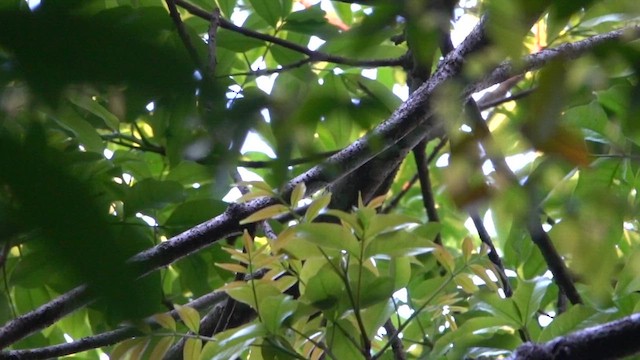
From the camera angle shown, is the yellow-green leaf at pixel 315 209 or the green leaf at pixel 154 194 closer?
the yellow-green leaf at pixel 315 209

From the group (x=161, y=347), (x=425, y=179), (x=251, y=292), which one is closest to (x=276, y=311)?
(x=251, y=292)

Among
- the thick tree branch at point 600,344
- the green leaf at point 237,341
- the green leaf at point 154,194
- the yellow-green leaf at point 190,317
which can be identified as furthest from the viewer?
the green leaf at point 154,194

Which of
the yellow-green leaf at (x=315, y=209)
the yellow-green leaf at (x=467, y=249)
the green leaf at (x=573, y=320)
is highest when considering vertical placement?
the yellow-green leaf at (x=315, y=209)

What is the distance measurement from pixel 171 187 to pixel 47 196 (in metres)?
0.71

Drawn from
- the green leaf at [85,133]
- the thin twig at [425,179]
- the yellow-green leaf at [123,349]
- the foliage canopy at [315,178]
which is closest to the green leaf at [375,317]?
the foliage canopy at [315,178]

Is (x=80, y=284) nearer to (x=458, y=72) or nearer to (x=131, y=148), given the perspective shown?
(x=458, y=72)

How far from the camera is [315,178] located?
2.76 feet

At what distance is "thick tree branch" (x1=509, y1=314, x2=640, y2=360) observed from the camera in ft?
1.58

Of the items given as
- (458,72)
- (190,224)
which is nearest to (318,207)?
(458,72)

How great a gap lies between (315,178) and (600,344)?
40 cm

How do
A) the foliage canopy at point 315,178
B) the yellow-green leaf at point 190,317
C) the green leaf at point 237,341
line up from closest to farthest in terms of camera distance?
the foliage canopy at point 315,178, the green leaf at point 237,341, the yellow-green leaf at point 190,317

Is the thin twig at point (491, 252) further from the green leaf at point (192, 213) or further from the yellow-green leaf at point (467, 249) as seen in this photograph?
the green leaf at point (192, 213)

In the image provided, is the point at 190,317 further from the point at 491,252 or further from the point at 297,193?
the point at 491,252

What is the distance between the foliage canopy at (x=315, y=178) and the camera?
0.84ft
